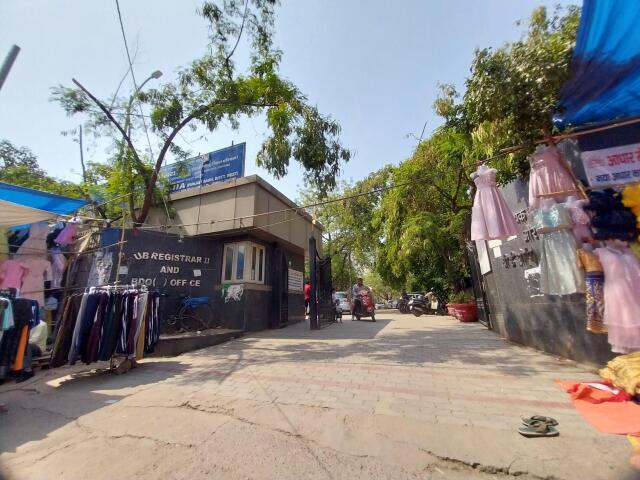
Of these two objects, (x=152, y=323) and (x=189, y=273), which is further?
(x=189, y=273)

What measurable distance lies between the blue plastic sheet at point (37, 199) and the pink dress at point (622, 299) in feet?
32.3

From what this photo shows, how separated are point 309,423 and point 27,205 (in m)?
7.86

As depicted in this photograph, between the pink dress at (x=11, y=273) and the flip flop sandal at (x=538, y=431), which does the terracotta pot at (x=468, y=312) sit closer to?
the flip flop sandal at (x=538, y=431)

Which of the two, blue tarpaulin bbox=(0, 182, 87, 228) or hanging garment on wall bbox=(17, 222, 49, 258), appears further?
hanging garment on wall bbox=(17, 222, 49, 258)

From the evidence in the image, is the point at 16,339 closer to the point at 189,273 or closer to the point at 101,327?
the point at 101,327

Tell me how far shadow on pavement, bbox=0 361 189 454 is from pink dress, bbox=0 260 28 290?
265 cm

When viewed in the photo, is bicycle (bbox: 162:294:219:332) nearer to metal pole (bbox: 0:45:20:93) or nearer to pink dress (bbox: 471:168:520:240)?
metal pole (bbox: 0:45:20:93)

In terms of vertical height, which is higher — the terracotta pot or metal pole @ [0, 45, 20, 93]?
metal pole @ [0, 45, 20, 93]

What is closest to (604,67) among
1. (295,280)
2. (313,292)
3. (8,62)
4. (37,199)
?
(8,62)

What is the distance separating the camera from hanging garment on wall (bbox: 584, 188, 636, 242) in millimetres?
3158

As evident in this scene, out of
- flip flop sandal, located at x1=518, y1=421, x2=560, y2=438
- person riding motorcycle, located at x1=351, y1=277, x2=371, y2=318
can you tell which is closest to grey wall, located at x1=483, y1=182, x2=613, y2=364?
flip flop sandal, located at x1=518, y1=421, x2=560, y2=438

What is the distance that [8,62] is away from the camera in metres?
2.88

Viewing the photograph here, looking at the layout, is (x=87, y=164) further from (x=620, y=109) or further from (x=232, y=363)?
(x=620, y=109)

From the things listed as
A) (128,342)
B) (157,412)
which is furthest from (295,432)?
(128,342)
